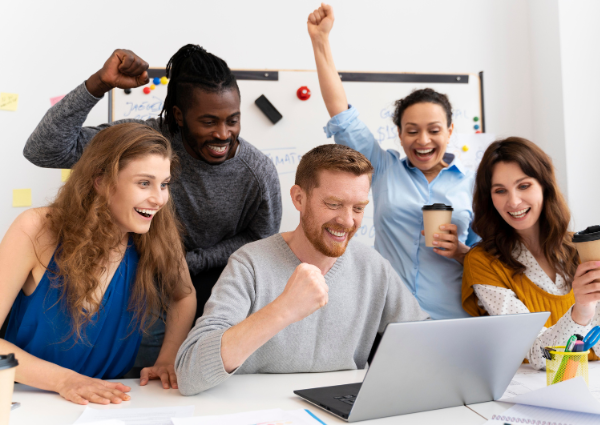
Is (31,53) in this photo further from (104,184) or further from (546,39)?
(546,39)

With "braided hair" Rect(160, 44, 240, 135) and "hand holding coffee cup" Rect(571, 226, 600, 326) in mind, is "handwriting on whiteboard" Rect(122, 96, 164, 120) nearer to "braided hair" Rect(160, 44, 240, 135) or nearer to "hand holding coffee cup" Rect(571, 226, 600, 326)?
"braided hair" Rect(160, 44, 240, 135)

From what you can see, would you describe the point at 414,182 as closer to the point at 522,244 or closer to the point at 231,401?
the point at 522,244

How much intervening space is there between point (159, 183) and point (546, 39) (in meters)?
2.51

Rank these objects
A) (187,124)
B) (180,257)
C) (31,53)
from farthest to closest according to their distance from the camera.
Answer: (31,53) < (187,124) < (180,257)

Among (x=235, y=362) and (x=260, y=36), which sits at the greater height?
(x=260, y=36)

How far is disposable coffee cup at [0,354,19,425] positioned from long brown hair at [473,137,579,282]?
148 centimetres

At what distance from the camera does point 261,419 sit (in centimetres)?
102

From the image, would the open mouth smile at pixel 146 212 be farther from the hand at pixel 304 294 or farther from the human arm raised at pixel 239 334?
the hand at pixel 304 294

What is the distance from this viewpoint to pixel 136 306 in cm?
151

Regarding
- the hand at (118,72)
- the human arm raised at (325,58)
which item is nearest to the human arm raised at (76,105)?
the hand at (118,72)

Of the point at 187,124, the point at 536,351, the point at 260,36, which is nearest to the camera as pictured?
the point at 536,351

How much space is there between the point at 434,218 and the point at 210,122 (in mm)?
899

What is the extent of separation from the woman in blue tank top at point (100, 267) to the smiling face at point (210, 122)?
0.29 metres

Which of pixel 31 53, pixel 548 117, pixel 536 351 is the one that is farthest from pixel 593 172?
pixel 31 53
